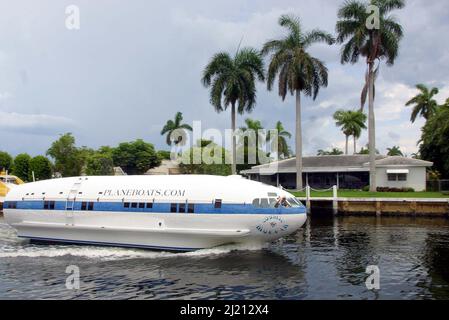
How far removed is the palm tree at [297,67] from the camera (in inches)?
2184

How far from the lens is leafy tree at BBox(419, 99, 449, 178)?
5604 cm

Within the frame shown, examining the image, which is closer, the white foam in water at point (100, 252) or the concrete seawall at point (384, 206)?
the white foam in water at point (100, 252)

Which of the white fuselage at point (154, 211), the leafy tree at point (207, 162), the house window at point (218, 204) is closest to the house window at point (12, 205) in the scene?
the white fuselage at point (154, 211)

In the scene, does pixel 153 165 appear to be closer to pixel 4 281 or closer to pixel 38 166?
pixel 38 166

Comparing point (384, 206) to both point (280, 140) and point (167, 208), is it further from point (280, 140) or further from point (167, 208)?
point (280, 140)

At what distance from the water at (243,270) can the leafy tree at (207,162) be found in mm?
37762

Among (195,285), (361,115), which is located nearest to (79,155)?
(361,115)

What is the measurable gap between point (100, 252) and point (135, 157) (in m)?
67.0

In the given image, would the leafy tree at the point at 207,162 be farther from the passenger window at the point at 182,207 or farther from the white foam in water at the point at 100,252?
the passenger window at the point at 182,207

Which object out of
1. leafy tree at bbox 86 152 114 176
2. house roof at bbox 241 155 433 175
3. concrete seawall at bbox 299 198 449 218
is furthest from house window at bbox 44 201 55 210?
leafy tree at bbox 86 152 114 176

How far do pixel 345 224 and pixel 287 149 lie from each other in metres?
56.2

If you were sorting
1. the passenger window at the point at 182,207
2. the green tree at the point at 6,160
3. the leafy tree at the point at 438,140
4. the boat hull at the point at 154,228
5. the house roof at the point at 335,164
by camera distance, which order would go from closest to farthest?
the boat hull at the point at 154,228 < the passenger window at the point at 182,207 < the leafy tree at the point at 438,140 < the house roof at the point at 335,164 < the green tree at the point at 6,160

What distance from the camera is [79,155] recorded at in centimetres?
7738

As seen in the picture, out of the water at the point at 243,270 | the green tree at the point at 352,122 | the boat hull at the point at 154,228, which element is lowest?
the water at the point at 243,270
